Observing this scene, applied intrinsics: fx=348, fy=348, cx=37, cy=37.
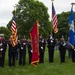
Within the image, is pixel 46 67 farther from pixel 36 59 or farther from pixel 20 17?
pixel 20 17

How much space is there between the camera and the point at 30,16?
73.1 m

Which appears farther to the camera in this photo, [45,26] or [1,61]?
[45,26]

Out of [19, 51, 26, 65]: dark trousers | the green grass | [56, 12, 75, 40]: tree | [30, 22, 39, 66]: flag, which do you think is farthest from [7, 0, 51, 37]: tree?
[30, 22, 39, 66]: flag

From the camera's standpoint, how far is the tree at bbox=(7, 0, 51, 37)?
71438 mm

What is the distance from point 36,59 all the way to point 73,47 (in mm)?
7417

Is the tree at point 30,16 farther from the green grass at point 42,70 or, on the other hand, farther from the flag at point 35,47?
the flag at point 35,47

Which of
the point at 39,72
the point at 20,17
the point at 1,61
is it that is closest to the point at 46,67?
the point at 39,72

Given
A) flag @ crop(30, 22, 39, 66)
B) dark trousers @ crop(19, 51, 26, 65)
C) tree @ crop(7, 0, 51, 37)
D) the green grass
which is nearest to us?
flag @ crop(30, 22, 39, 66)

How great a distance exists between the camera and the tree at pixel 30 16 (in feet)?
234

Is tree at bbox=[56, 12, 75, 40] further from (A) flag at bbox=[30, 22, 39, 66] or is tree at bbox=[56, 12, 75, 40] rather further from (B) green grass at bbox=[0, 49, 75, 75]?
(A) flag at bbox=[30, 22, 39, 66]

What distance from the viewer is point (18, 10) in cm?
7656

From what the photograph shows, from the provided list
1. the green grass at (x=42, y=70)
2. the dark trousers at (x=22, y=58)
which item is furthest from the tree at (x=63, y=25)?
the green grass at (x=42, y=70)

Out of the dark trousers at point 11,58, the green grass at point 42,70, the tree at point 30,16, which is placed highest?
the tree at point 30,16

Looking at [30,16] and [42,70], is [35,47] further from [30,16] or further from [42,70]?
[30,16]
